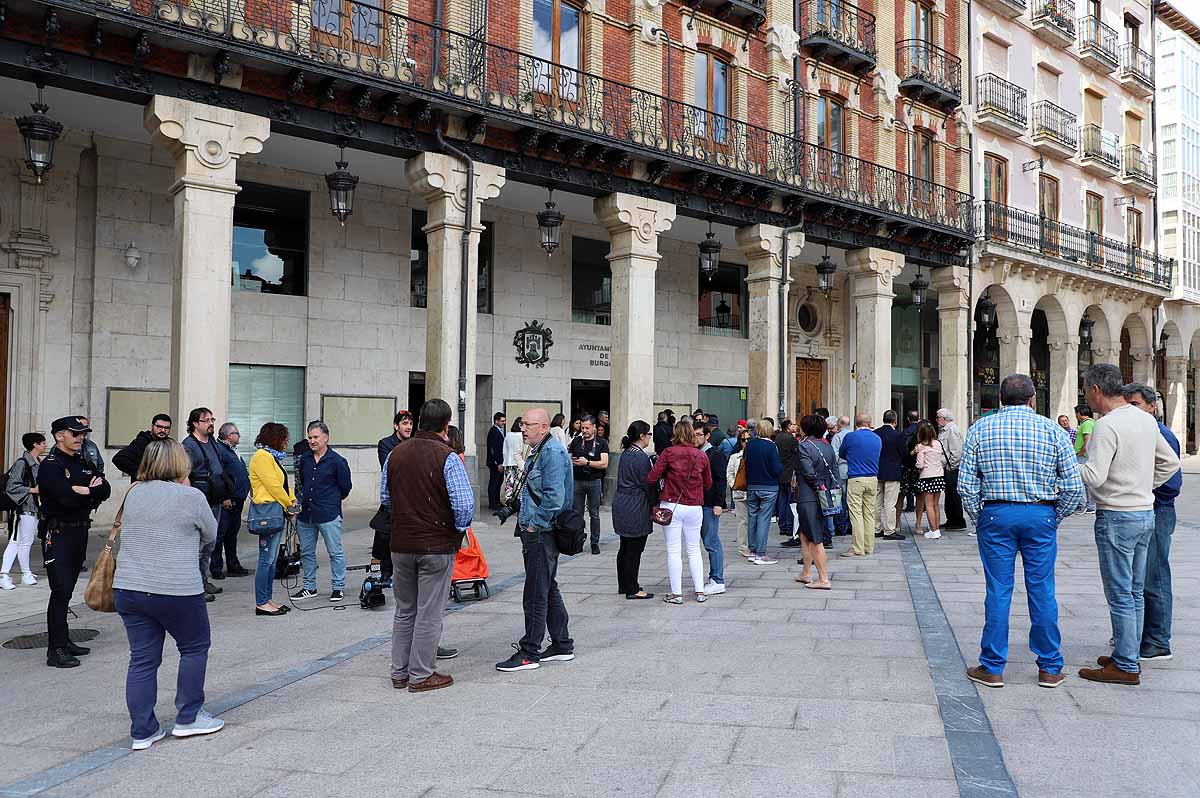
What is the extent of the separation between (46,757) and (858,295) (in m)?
19.4

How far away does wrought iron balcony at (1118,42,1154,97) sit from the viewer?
96.4ft

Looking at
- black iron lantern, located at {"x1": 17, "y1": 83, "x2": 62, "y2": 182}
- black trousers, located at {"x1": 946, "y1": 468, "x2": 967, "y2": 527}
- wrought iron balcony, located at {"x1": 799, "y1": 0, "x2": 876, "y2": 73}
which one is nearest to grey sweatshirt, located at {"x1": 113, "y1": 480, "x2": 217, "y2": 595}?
black iron lantern, located at {"x1": 17, "y1": 83, "x2": 62, "y2": 182}

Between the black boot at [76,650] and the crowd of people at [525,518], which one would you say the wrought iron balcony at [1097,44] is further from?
the black boot at [76,650]

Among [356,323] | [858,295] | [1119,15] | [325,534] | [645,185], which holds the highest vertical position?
[1119,15]

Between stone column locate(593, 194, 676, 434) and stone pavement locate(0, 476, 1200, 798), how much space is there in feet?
28.2

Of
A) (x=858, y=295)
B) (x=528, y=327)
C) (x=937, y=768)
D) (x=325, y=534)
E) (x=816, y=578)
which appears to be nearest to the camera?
(x=937, y=768)

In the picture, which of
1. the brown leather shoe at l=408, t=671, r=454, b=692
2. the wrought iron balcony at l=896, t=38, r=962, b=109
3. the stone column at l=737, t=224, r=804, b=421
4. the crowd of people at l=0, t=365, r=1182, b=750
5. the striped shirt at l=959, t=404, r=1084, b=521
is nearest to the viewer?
the crowd of people at l=0, t=365, r=1182, b=750

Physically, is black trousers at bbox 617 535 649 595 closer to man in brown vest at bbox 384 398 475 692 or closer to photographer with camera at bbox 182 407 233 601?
man in brown vest at bbox 384 398 475 692

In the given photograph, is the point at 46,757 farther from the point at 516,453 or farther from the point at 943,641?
the point at 516,453

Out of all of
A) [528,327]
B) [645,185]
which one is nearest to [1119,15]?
[645,185]

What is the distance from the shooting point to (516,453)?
13469 mm

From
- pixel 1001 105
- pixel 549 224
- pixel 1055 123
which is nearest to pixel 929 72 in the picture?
pixel 1001 105

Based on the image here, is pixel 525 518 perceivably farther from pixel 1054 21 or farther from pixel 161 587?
pixel 1054 21

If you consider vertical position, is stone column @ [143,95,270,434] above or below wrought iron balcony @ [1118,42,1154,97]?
below
